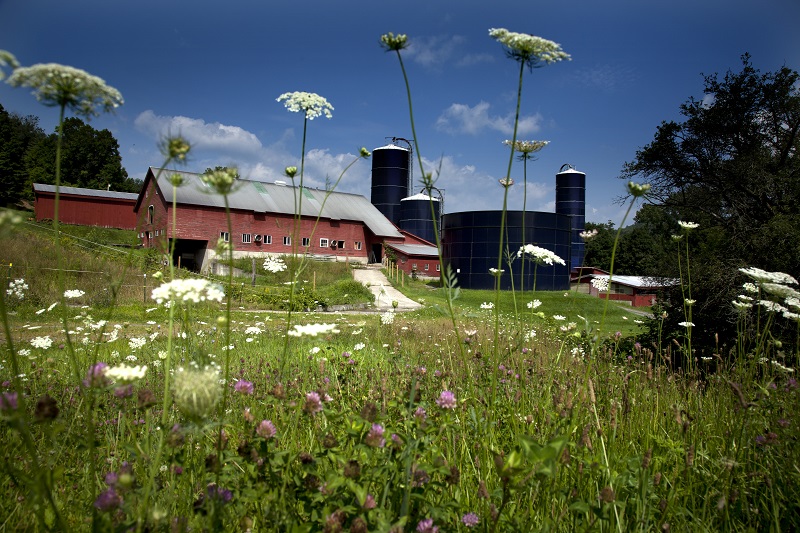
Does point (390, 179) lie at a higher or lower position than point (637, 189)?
higher

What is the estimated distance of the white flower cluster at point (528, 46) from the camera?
1.90 metres

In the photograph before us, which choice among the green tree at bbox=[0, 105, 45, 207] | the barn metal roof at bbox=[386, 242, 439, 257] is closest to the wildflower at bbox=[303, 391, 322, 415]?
the barn metal roof at bbox=[386, 242, 439, 257]

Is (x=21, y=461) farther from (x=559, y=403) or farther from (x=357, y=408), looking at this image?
(x=559, y=403)

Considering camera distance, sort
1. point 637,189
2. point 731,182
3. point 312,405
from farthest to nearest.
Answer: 1. point 731,182
2. point 637,189
3. point 312,405

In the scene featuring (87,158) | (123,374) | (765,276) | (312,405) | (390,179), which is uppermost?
(87,158)

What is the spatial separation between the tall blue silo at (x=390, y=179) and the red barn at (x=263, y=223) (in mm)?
4940

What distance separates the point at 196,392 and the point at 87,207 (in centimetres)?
4618

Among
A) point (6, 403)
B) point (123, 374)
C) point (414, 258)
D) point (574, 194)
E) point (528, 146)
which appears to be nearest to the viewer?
point (6, 403)

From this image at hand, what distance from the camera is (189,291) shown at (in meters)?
1.70

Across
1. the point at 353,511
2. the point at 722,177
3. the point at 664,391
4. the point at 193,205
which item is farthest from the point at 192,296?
the point at 193,205

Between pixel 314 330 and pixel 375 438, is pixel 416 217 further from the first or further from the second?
pixel 375 438

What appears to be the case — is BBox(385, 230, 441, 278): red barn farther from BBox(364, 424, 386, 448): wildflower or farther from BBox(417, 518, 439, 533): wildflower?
BBox(417, 518, 439, 533): wildflower

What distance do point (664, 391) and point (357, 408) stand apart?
2.42 m

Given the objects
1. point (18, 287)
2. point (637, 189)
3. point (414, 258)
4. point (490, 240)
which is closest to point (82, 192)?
point (414, 258)
